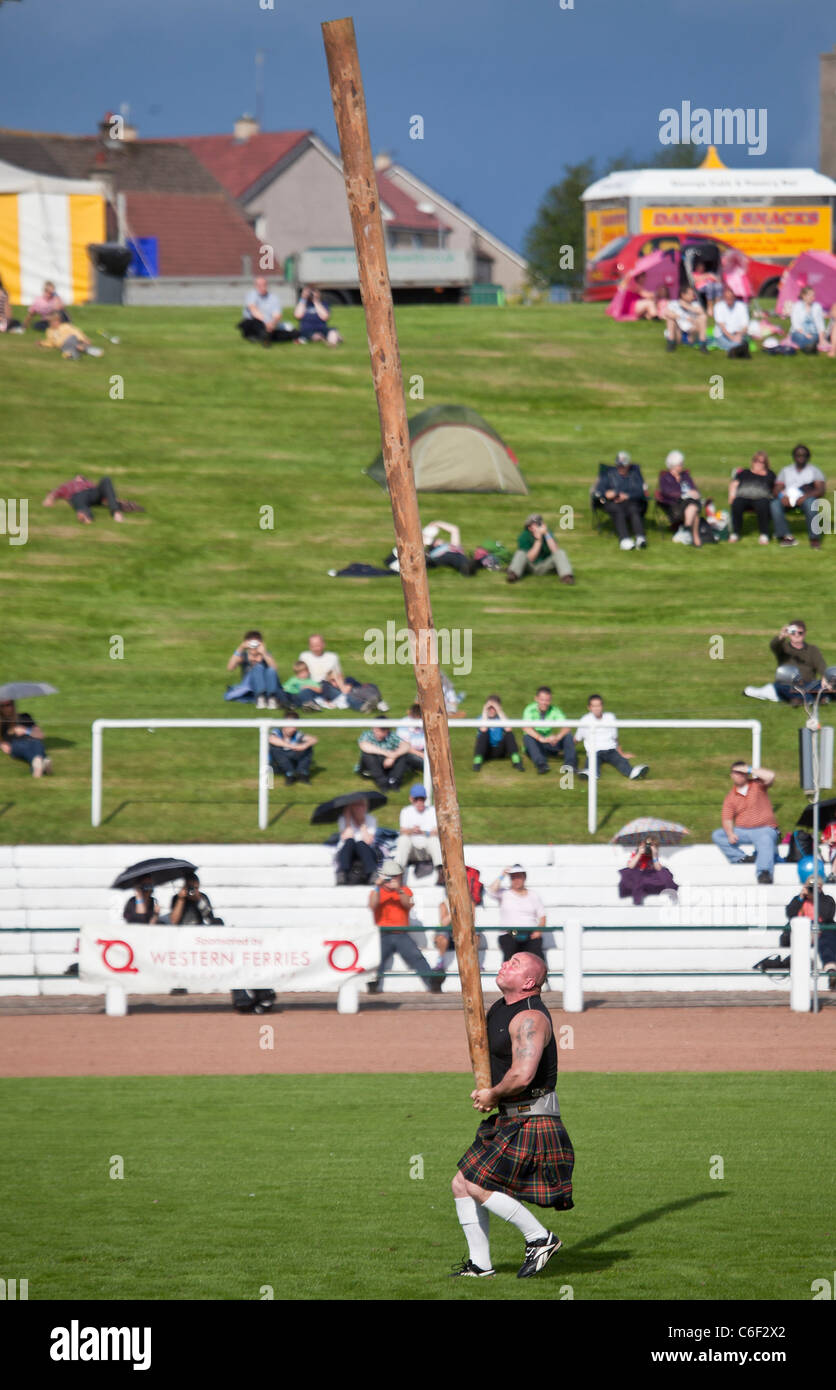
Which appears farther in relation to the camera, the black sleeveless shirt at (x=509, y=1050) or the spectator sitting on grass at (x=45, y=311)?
the spectator sitting on grass at (x=45, y=311)

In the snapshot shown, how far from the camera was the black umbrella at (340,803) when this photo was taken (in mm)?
18984

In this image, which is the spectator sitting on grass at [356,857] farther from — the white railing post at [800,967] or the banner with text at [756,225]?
the banner with text at [756,225]

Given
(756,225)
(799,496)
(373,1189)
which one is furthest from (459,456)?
(373,1189)

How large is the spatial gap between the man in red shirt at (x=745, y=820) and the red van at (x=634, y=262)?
959 inches

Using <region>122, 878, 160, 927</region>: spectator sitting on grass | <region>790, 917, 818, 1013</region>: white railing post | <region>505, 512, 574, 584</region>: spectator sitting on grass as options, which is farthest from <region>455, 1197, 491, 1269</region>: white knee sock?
<region>505, 512, 574, 584</region>: spectator sitting on grass

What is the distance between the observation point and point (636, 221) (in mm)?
46594

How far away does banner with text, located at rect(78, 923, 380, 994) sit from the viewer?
54.1ft

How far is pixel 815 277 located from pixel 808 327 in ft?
8.47

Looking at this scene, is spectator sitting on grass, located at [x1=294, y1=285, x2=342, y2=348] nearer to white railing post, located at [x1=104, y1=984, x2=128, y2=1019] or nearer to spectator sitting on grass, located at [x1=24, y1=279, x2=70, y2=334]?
spectator sitting on grass, located at [x1=24, y1=279, x2=70, y2=334]

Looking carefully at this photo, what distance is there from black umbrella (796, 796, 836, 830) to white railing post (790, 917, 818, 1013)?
7.91 feet

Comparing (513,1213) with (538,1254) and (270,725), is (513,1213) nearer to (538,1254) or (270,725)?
(538,1254)

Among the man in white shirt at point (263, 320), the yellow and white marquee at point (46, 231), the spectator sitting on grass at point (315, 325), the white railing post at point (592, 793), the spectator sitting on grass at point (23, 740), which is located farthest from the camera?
the yellow and white marquee at point (46, 231)

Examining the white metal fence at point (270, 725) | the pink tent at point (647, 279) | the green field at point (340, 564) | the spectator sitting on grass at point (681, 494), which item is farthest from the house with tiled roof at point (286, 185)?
the white metal fence at point (270, 725)
